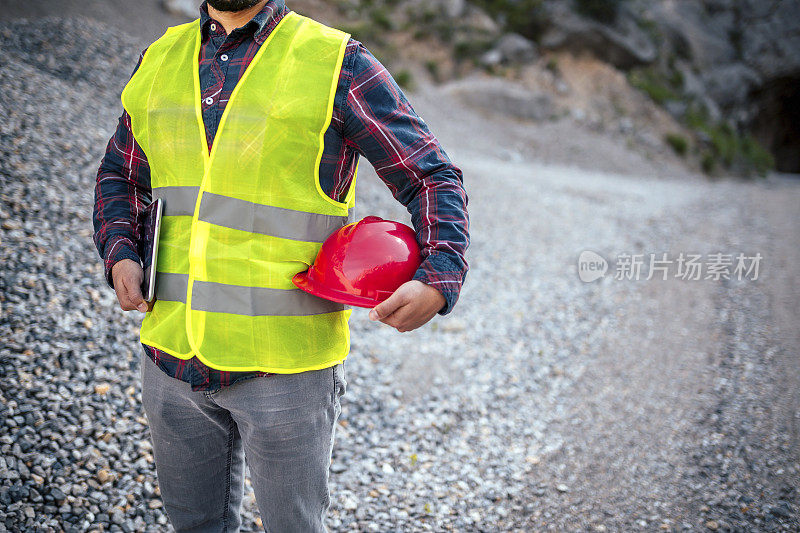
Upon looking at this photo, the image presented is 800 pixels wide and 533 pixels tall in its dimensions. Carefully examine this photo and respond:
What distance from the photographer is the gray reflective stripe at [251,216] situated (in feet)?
5.41

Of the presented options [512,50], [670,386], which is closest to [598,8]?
[512,50]

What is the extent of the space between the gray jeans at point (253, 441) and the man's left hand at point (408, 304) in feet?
1.20

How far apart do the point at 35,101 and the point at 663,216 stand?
12334mm

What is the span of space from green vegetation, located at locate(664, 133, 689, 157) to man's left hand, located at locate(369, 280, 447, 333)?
1084 inches

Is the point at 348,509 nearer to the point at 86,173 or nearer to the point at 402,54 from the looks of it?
the point at 86,173

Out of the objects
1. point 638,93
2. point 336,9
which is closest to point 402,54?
point 336,9

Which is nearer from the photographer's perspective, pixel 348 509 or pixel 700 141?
pixel 348 509

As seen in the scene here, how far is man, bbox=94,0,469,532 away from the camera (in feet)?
5.32

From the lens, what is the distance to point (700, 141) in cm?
2745

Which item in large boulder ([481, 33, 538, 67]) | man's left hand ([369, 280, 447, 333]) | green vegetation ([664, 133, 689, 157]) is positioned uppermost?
man's left hand ([369, 280, 447, 333])

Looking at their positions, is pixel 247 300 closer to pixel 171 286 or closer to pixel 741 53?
pixel 171 286

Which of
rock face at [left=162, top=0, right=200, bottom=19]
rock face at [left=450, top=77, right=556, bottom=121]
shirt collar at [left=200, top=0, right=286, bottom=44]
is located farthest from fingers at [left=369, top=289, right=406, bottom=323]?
rock face at [left=450, top=77, right=556, bottom=121]

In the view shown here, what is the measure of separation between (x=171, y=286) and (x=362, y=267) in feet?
2.13

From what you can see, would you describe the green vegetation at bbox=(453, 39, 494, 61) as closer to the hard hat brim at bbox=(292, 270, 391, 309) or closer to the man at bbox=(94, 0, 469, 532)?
the man at bbox=(94, 0, 469, 532)
